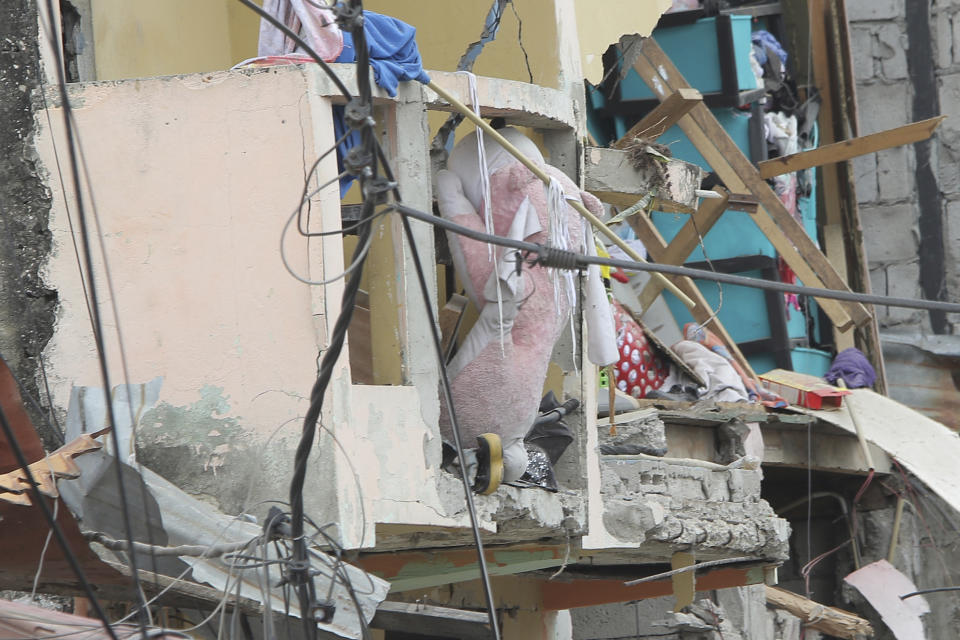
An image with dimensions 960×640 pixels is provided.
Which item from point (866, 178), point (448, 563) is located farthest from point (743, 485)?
point (866, 178)

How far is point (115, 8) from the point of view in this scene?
29.5ft

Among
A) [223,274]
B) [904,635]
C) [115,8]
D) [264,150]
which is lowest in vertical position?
[904,635]

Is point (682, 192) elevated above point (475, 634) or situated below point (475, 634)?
above

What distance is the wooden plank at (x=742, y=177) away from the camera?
13.4m

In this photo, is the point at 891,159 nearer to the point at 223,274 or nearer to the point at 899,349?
the point at 899,349

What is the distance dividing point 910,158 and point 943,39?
131cm

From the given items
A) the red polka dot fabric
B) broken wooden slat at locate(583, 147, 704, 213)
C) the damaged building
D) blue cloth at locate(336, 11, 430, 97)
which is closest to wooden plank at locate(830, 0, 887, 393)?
the red polka dot fabric

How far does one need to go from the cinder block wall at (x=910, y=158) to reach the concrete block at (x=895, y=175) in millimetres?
11

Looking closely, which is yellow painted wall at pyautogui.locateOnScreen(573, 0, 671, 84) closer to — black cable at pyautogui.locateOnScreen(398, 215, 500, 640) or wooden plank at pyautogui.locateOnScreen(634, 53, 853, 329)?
black cable at pyautogui.locateOnScreen(398, 215, 500, 640)

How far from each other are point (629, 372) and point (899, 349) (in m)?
5.43

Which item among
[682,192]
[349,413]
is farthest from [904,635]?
[349,413]

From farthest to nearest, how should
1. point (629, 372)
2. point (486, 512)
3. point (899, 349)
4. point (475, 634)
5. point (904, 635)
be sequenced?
point (899, 349)
point (904, 635)
point (629, 372)
point (475, 634)
point (486, 512)

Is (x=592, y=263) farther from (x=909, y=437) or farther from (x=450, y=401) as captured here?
(x=909, y=437)

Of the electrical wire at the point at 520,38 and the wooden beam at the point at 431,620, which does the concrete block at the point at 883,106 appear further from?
the wooden beam at the point at 431,620
